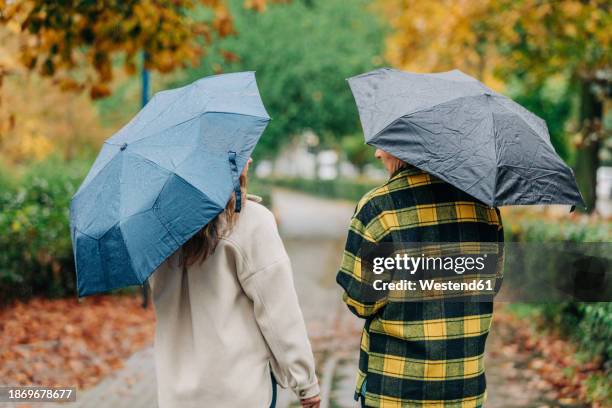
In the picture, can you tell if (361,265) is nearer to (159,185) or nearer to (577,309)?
(159,185)

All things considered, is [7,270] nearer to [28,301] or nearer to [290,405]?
[28,301]

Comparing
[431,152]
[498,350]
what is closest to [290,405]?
[498,350]

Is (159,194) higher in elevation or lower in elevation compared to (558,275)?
higher

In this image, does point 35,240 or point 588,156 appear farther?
point 588,156

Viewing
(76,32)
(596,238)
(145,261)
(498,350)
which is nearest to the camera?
(145,261)

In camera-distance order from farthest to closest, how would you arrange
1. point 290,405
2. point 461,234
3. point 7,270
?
point 7,270
point 290,405
point 461,234

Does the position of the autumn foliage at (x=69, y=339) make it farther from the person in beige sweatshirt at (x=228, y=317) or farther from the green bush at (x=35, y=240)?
the person in beige sweatshirt at (x=228, y=317)

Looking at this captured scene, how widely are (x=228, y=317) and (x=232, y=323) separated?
0.03 meters

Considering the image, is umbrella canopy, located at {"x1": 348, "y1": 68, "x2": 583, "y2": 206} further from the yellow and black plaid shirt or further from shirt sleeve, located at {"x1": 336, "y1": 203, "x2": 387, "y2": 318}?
shirt sleeve, located at {"x1": 336, "y1": 203, "x2": 387, "y2": 318}

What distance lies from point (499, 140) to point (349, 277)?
2.69 ft

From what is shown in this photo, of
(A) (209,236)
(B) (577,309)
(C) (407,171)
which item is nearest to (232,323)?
(A) (209,236)

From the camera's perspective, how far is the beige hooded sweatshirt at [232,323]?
8.23ft

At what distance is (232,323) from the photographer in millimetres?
2551

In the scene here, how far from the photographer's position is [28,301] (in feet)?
25.7
